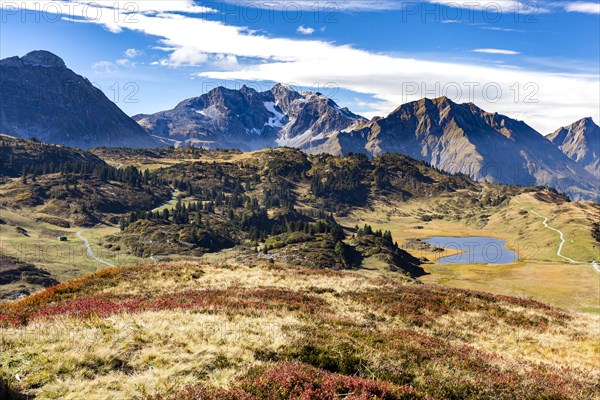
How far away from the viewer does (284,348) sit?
14781 millimetres

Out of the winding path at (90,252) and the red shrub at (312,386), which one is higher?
the red shrub at (312,386)

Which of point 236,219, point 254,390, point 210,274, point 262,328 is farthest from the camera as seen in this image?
point 236,219

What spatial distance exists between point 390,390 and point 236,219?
176 m

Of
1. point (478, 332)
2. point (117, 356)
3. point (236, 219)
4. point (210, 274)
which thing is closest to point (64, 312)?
point (117, 356)

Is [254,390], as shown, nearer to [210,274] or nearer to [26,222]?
[210,274]

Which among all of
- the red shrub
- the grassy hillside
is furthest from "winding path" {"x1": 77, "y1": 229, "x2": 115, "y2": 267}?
the red shrub

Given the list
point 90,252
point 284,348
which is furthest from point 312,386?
point 90,252

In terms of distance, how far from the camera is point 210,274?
1378 inches

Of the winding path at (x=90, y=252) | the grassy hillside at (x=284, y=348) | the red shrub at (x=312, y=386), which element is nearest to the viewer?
the red shrub at (x=312, y=386)

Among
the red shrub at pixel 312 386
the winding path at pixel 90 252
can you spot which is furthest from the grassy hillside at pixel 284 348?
the winding path at pixel 90 252

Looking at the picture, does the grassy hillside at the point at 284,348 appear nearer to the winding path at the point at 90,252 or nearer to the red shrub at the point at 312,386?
the red shrub at the point at 312,386

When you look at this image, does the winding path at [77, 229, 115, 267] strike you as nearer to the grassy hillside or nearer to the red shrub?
the grassy hillside

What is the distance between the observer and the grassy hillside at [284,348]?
459 inches

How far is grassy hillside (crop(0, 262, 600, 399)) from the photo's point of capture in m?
11.7
